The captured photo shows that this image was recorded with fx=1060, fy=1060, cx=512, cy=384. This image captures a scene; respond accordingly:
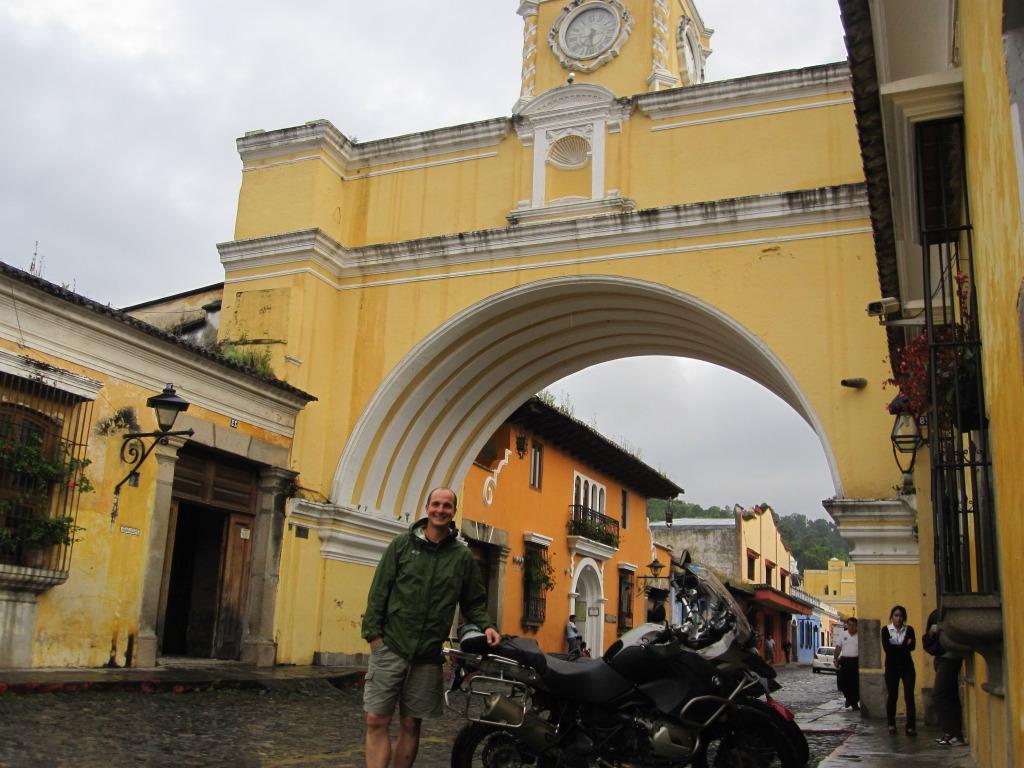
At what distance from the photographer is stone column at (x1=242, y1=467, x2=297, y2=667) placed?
1257 cm

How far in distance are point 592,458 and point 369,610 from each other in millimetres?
19026

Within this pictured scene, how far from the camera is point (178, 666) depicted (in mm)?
11141

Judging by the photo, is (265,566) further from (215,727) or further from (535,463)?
(535,463)

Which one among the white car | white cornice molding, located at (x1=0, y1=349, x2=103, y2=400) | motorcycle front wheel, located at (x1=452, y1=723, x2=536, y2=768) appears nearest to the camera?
motorcycle front wheel, located at (x1=452, y1=723, x2=536, y2=768)

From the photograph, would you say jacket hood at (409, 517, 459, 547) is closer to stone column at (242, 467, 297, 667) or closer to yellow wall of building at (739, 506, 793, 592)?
stone column at (242, 467, 297, 667)

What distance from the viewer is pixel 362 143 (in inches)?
587

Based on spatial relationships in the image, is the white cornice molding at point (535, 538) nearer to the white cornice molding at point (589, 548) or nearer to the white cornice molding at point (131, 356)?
the white cornice molding at point (589, 548)

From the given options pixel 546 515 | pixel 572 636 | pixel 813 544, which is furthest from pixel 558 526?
pixel 813 544

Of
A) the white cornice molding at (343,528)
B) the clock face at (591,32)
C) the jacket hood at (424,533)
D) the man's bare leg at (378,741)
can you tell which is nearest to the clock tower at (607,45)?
the clock face at (591,32)

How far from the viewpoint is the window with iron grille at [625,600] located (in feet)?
83.0

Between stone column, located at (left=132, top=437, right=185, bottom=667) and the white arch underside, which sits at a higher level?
the white arch underside

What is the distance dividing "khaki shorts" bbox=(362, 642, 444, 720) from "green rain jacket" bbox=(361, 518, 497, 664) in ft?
0.13

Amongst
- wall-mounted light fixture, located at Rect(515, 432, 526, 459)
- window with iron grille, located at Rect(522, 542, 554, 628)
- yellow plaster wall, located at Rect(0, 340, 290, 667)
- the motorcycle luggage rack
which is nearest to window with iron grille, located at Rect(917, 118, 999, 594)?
the motorcycle luggage rack

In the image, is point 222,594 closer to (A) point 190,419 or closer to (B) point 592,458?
(A) point 190,419
